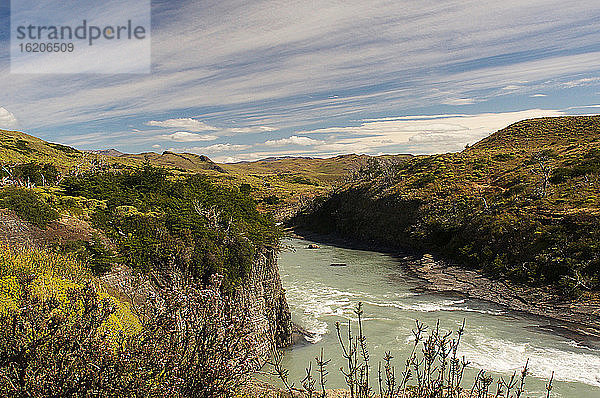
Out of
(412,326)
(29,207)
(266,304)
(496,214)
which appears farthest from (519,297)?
A: (29,207)

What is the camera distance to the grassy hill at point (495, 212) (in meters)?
31.3

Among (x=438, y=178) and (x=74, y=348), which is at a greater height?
(x=438, y=178)

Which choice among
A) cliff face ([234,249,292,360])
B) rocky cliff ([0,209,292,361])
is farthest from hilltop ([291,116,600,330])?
rocky cliff ([0,209,292,361])

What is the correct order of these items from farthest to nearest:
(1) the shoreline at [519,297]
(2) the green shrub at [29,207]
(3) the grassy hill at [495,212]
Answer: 1. (3) the grassy hill at [495,212]
2. (1) the shoreline at [519,297]
3. (2) the green shrub at [29,207]

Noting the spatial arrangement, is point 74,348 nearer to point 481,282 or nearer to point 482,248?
point 481,282

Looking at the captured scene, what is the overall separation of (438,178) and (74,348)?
54699mm

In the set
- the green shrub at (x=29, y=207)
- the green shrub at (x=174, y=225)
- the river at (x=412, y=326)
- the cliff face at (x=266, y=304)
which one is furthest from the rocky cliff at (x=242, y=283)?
the river at (x=412, y=326)

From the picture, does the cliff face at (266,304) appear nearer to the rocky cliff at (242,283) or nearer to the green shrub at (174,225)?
the rocky cliff at (242,283)

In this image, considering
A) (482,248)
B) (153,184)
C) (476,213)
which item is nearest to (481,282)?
(482,248)

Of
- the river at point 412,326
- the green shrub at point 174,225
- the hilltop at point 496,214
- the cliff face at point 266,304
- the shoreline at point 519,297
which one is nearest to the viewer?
the green shrub at point 174,225

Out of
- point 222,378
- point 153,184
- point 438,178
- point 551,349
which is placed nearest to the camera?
point 222,378

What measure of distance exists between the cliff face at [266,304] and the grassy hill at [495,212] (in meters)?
19.9

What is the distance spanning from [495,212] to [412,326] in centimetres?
2257

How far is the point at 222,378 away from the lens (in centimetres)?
582
